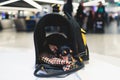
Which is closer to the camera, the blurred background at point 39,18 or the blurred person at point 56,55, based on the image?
the blurred person at point 56,55

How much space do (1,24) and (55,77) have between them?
24.8 feet

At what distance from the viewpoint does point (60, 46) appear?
55.3 inches

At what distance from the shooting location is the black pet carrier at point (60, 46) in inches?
49.1

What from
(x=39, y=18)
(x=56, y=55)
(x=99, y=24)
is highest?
(x=39, y=18)

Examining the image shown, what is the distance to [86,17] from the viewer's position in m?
6.15

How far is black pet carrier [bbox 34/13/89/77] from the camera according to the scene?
1.25 m

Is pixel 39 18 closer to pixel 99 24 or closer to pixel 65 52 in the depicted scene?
pixel 65 52

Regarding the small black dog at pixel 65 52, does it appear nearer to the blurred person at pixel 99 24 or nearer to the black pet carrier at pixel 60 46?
the black pet carrier at pixel 60 46

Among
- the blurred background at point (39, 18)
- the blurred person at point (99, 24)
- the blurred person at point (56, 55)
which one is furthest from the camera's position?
the blurred person at point (99, 24)

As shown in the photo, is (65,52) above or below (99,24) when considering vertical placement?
above

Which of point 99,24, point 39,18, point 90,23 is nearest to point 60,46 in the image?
point 39,18

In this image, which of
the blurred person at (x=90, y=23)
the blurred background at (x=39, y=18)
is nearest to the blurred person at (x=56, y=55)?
the blurred background at (x=39, y=18)

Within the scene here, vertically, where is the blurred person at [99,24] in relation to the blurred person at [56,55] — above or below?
below

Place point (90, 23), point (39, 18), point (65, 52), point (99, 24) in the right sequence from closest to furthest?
point (65, 52) < point (39, 18) < point (99, 24) < point (90, 23)
